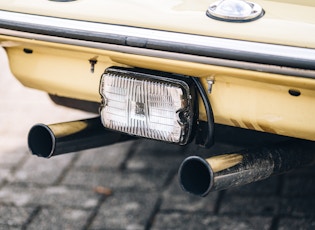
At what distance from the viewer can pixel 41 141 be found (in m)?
2.73

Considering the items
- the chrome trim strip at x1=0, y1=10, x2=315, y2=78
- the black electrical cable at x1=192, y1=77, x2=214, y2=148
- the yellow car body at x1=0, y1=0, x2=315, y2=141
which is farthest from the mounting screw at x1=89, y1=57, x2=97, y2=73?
the black electrical cable at x1=192, y1=77, x2=214, y2=148

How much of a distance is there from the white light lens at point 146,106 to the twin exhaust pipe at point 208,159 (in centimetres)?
16

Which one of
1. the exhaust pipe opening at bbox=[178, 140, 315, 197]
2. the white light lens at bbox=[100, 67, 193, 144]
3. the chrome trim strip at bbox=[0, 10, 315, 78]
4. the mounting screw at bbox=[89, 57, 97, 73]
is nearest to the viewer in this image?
the chrome trim strip at bbox=[0, 10, 315, 78]

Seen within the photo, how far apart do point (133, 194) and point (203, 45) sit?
1.17 metres

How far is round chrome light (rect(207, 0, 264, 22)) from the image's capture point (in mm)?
2355

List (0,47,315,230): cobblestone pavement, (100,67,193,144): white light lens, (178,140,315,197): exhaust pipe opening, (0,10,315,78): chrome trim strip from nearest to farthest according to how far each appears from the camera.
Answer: (0,10,315,78): chrome trim strip → (178,140,315,197): exhaust pipe opening → (100,67,193,144): white light lens → (0,47,315,230): cobblestone pavement

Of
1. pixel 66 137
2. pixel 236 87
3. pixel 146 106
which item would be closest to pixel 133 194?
pixel 66 137

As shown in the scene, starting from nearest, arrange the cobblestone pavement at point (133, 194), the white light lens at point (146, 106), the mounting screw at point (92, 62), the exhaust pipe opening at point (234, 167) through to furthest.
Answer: the exhaust pipe opening at point (234, 167)
the white light lens at point (146, 106)
the mounting screw at point (92, 62)
the cobblestone pavement at point (133, 194)

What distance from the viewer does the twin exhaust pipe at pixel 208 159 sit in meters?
2.37

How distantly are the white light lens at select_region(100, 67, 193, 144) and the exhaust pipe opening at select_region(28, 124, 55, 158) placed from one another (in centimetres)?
24

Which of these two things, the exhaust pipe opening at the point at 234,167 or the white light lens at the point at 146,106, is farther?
the white light lens at the point at 146,106

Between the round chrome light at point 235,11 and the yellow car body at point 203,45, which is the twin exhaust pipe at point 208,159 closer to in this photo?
the yellow car body at point 203,45

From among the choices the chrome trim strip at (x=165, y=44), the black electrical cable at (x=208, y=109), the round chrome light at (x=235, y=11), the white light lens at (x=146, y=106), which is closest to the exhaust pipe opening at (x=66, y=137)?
the white light lens at (x=146, y=106)

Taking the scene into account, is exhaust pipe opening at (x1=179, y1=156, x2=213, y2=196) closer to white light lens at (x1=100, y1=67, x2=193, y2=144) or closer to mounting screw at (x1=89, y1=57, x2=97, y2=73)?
white light lens at (x1=100, y1=67, x2=193, y2=144)
